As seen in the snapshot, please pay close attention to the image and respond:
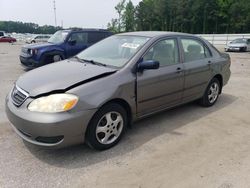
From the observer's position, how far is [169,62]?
14.3ft

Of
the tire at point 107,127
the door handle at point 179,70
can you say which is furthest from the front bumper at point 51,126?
the door handle at point 179,70

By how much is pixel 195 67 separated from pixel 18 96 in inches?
122

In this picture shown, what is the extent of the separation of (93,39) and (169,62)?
673 cm

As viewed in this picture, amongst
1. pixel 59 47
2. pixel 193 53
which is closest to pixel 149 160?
pixel 193 53

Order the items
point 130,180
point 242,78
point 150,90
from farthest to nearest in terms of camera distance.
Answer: point 242,78 < point 150,90 < point 130,180

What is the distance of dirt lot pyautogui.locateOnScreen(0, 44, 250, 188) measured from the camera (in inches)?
112

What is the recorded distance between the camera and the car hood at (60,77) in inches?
126

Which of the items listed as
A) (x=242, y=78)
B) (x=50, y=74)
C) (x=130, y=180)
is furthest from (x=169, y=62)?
(x=242, y=78)

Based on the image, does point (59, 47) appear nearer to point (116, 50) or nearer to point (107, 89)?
point (116, 50)

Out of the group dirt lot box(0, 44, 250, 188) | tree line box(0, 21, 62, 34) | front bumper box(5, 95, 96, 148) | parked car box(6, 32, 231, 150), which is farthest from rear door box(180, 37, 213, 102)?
tree line box(0, 21, 62, 34)

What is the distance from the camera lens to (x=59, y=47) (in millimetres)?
9555

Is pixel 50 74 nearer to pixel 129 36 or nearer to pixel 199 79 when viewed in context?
pixel 129 36

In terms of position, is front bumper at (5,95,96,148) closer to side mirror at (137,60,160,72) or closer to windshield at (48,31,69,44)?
side mirror at (137,60,160,72)

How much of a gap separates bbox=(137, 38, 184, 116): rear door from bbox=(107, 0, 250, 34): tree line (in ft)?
175
